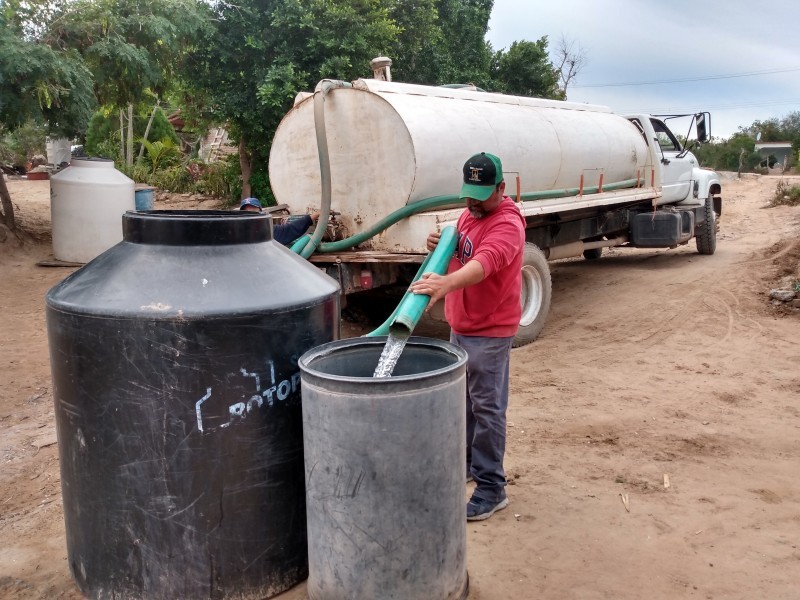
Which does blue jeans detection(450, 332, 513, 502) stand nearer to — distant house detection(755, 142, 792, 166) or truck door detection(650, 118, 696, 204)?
truck door detection(650, 118, 696, 204)

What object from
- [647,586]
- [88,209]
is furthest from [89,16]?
[647,586]

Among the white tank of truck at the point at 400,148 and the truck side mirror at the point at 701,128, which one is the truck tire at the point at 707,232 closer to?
the truck side mirror at the point at 701,128

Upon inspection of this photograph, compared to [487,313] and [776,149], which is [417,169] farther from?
[776,149]

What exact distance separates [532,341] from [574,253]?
77.6 inches

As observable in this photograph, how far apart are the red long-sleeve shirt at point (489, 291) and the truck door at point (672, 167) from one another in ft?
26.6

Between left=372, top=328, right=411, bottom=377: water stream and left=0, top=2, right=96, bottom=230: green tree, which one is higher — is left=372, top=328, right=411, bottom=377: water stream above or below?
below

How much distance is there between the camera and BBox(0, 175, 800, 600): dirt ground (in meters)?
3.27

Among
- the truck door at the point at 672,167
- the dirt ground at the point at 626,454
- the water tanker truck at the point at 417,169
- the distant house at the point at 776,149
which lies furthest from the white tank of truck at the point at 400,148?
the distant house at the point at 776,149

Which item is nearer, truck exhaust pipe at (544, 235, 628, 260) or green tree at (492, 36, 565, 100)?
truck exhaust pipe at (544, 235, 628, 260)

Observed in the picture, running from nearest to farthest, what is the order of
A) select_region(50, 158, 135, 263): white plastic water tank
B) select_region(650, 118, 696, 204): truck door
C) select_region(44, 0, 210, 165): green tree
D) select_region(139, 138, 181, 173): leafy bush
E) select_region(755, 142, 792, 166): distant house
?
1. select_region(44, 0, 210, 165): green tree
2. select_region(50, 158, 135, 263): white plastic water tank
3. select_region(650, 118, 696, 204): truck door
4. select_region(139, 138, 181, 173): leafy bush
5. select_region(755, 142, 792, 166): distant house

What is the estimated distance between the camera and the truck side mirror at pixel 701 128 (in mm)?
10852

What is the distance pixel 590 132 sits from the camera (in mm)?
8688

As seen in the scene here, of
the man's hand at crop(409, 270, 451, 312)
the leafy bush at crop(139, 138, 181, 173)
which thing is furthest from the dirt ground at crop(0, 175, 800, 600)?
the leafy bush at crop(139, 138, 181, 173)

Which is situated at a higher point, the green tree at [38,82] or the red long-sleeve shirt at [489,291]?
the green tree at [38,82]
